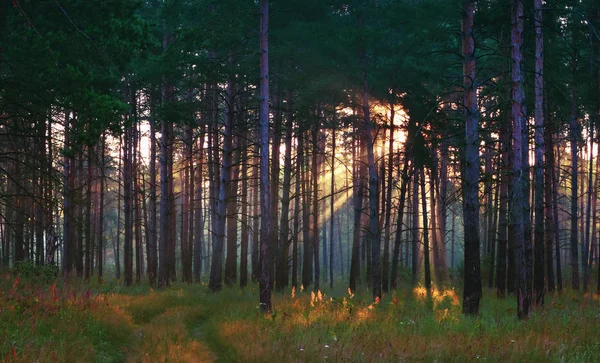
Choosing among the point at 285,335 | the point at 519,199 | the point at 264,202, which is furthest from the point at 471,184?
the point at 285,335

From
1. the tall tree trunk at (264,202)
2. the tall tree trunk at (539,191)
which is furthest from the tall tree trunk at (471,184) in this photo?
the tall tree trunk at (264,202)

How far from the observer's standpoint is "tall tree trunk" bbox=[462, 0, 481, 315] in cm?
1091

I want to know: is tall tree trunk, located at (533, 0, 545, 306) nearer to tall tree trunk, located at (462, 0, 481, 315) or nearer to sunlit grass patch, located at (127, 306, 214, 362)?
tall tree trunk, located at (462, 0, 481, 315)

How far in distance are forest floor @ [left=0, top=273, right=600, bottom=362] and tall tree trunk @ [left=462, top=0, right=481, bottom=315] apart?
0.59 metres

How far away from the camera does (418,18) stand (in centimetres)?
1478

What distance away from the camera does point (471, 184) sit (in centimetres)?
1084

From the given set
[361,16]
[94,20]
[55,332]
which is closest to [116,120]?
[94,20]

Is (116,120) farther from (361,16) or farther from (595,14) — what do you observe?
(595,14)

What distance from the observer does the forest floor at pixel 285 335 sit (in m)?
6.91

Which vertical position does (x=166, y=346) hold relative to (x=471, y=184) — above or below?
below

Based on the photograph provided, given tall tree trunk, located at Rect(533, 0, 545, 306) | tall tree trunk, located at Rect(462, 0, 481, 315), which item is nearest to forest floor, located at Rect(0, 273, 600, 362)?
tall tree trunk, located at Rect(462, 0, 481, 315)

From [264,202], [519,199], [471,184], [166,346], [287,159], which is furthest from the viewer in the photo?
[287,159]

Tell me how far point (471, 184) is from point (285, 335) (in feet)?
18.0

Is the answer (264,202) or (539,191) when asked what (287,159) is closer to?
(264,202)
